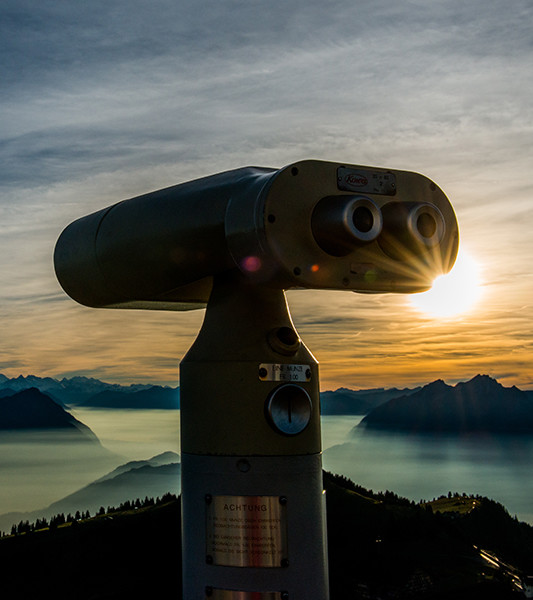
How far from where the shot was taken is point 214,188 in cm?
438

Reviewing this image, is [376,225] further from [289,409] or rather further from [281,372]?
[289,409]

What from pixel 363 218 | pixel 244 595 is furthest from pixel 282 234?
pixel 244 595

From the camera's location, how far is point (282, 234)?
148 inches

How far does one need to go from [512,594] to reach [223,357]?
15.6 m

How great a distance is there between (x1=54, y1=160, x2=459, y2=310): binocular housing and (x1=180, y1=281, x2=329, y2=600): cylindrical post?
43 cm

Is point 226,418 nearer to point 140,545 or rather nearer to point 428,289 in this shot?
point 428,289

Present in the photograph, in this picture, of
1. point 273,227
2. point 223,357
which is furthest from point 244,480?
point 273,227

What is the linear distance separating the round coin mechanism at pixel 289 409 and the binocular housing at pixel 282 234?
61 cm

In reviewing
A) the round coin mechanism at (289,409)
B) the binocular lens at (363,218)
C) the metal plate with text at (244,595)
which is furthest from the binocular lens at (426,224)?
the metal plate with text at (244,595)

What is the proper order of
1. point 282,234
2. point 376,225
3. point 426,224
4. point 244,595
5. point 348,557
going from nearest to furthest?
point 282,234
point 376,225
point 244,595
point 426,224
point 348,557

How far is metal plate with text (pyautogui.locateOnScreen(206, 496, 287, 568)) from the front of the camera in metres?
4.03

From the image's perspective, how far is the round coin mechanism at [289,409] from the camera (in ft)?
13.4

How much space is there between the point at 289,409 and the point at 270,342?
41 cm

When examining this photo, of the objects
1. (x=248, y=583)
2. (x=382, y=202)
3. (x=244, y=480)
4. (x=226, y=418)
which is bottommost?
(x=248, y=583)
